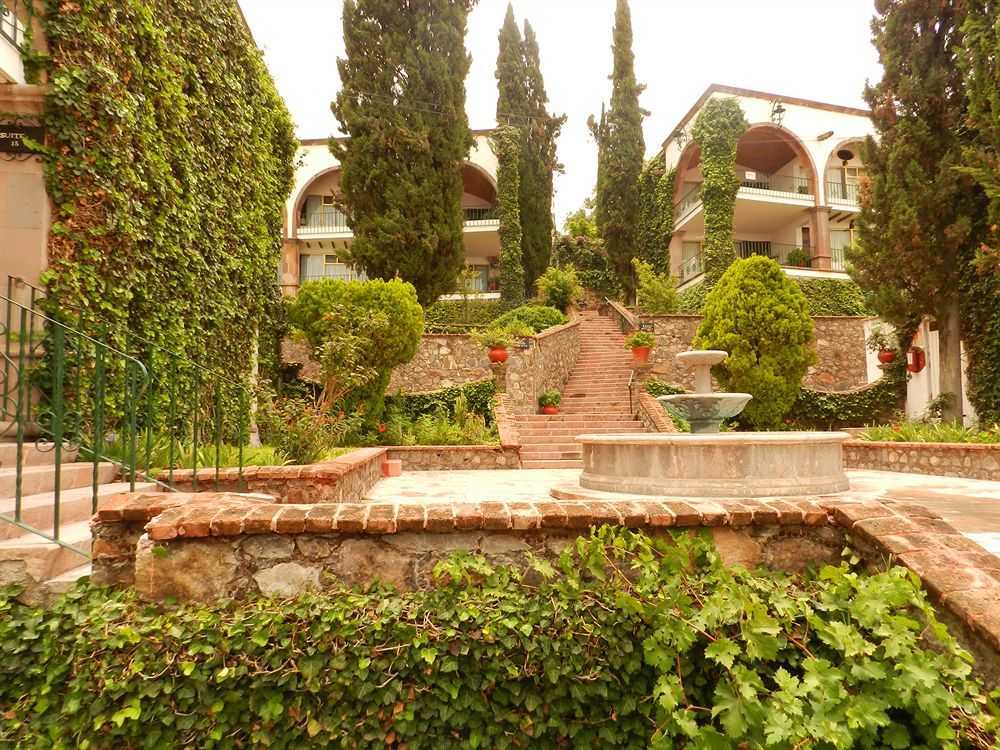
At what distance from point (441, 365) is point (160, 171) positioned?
842 cm

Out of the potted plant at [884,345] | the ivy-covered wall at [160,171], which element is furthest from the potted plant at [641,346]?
the ivy-covered wall at [160,171]

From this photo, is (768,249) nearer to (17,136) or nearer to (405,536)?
(17,136)

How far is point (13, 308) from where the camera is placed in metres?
4.84

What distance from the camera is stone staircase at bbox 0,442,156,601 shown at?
268cm

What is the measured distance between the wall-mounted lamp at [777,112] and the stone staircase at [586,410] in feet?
33.0

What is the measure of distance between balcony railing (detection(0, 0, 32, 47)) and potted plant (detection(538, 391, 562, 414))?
10.5 m

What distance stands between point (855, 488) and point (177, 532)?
269 inches

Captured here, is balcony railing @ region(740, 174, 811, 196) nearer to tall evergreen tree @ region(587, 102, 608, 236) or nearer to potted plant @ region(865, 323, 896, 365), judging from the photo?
tall evergreen tree @ region(587, 102, 608, 236)

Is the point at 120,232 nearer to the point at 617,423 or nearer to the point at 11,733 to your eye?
the point at 11,733

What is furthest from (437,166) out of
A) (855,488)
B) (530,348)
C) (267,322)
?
(855,488)

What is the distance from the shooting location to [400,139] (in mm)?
15297

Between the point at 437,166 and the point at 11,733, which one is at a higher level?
the point at 437,166

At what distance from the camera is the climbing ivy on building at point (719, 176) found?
61.2 ft

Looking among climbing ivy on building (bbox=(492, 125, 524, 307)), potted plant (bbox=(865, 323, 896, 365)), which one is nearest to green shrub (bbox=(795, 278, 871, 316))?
potted plant (bbox=(865, 323, 896, 365))
